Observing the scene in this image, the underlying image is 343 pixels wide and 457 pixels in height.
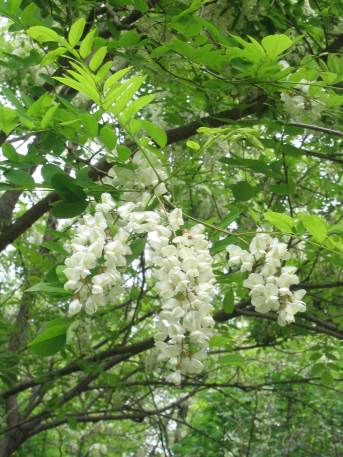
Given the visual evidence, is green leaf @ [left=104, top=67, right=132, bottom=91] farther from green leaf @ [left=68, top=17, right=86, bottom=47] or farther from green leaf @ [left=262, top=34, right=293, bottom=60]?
green leaf @ [left=262, top=34, right=293, bottom=60]

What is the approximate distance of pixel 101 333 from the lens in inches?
156

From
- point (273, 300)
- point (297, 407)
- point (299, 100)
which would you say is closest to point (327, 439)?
point (297, 407)

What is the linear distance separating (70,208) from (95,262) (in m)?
0.34

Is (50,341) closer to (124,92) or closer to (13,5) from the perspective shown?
(124,92)

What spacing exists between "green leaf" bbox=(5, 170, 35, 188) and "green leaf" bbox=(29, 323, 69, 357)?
1.33ft

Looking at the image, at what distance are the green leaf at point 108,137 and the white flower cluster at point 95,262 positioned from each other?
0.56ft

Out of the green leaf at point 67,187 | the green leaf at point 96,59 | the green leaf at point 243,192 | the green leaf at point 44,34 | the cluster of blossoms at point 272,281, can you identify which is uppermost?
the green leaf at point 243,192

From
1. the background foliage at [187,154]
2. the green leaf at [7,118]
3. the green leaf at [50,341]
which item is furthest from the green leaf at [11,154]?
Answer: the green leaf at [50,341]

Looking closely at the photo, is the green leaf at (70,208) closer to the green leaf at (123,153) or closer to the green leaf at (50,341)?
the green leaf at (123,153)

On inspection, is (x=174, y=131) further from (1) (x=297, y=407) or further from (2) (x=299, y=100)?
(1) (x=297, y=407)

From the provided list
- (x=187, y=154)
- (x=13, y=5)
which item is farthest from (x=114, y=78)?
(x=187, y=154)

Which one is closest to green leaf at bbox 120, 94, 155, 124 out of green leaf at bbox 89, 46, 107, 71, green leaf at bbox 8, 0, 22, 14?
green leaf at bbox 89, 46, 107, 71

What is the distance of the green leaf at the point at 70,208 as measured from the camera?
151 centimetres

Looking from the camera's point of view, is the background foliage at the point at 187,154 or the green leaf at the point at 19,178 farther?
the green leaf at the point at 19,178
